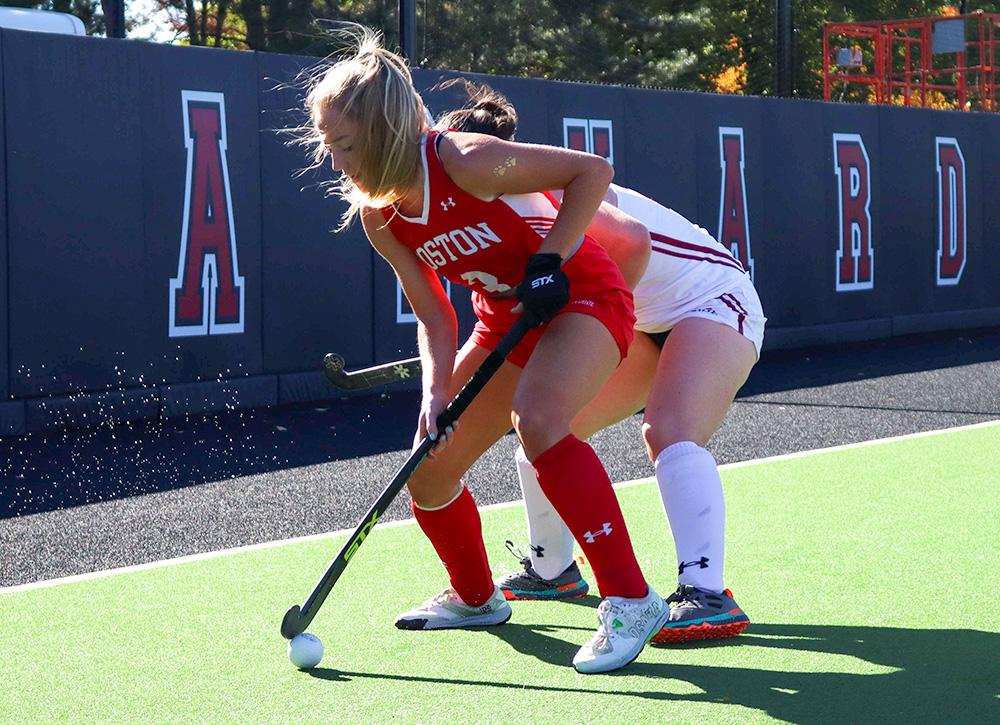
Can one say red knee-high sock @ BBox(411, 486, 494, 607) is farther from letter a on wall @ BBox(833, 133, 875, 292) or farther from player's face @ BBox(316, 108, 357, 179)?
letter a on wall @ BBox(833, 133, 875, 292)

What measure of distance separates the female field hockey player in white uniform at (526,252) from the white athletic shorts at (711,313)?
39 cm

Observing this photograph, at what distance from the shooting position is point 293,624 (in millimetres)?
4102

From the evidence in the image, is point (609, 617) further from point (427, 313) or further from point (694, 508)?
point (427, 313)

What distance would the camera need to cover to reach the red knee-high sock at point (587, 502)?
3.90 m

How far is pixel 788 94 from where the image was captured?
1677cm

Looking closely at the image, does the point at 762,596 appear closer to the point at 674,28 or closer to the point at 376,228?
the point at 376,228

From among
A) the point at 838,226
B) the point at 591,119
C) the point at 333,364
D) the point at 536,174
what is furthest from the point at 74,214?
the point at 838,226

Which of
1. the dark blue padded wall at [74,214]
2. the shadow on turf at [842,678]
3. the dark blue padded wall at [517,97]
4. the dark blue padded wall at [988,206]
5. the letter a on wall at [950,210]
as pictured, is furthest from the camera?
the dark blue padded wall at [988,206]

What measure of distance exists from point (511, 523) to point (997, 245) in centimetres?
1253

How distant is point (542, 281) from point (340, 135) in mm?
646

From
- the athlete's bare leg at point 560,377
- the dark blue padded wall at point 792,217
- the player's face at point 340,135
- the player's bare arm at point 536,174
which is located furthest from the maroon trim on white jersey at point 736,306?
the dark blue padded wall at point 792,217

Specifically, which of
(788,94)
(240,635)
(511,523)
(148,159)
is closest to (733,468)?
(511,523)

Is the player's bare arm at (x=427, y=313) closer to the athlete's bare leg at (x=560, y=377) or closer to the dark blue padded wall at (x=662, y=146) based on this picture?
the athlete's bare leg at (x=560, y=377)

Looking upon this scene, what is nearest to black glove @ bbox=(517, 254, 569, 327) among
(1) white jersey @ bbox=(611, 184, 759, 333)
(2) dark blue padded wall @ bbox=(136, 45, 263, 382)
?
(1) white jersey @ bbox=(611, 184, 759, 333)
